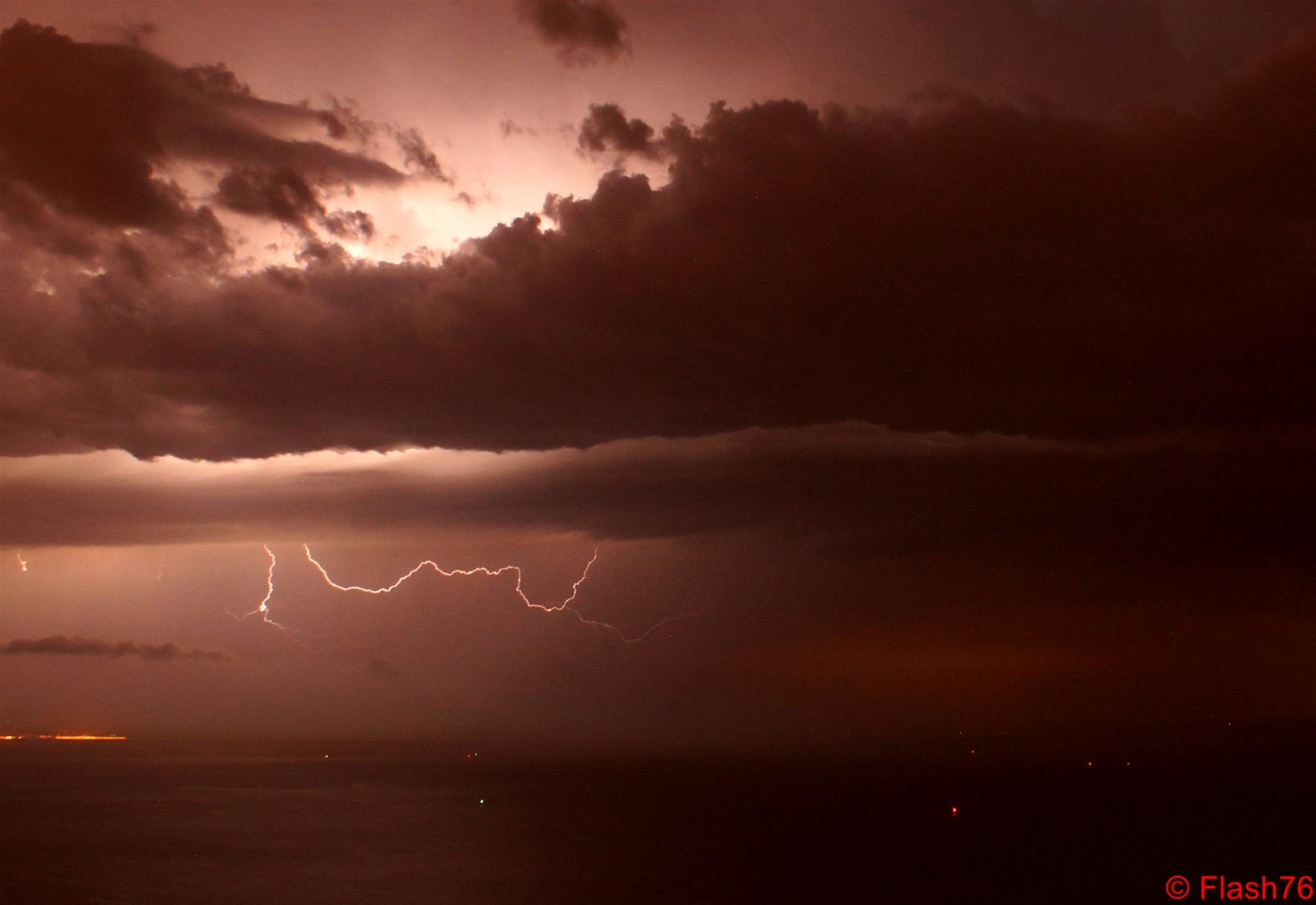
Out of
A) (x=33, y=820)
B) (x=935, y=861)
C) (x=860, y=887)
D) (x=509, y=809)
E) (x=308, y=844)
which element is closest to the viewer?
(x=860, y=887)

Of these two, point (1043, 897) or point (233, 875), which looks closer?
point (1043, 897)

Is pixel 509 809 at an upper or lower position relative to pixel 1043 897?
lower

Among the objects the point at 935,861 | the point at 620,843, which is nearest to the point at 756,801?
the point at 620,843

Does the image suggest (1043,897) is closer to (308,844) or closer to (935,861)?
(935,861)

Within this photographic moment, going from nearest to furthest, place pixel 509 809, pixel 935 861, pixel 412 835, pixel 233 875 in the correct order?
pixel 233 875
pixel 935 861
pixel 412 835
pixel 509 809

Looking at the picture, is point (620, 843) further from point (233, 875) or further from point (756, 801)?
point (756, 801)

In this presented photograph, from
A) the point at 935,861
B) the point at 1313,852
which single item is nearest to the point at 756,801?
the point at 935,861
